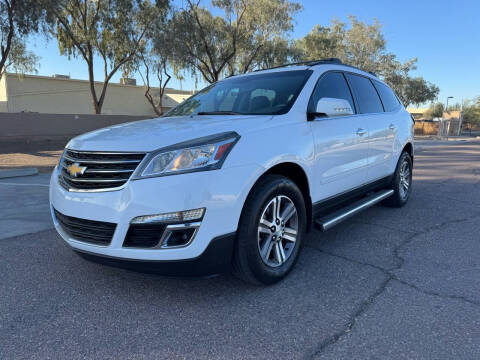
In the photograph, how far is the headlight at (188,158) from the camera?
7.85ft

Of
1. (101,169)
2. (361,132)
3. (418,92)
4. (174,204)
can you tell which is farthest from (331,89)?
(418,92)

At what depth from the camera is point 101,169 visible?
254 cm

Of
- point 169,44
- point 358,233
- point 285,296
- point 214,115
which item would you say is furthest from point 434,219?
point 169,44

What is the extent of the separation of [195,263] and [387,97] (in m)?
4.17

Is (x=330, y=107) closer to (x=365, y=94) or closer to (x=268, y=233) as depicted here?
(x=268, y=233)

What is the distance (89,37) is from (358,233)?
20548 millimetres

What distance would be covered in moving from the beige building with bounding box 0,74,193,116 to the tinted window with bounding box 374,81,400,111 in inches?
1280

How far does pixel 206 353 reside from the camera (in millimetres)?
2148

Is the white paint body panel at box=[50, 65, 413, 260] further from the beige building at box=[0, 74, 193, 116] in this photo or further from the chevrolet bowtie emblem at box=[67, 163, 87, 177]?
the beige building at box=[0, 74, 193, 116]

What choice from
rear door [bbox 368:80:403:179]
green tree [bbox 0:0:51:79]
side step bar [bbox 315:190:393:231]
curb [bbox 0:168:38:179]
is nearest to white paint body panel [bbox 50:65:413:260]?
side step bar [bbox 315:190:393:231]

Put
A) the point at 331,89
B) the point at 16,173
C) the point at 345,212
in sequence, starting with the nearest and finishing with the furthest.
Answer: the point at 345,212, the point at 331,89, the point at 16,173

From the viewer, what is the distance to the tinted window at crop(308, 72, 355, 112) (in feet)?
11.6

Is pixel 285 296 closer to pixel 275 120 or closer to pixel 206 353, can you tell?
pixel 206 353

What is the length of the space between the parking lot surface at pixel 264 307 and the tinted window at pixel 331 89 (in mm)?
1563
